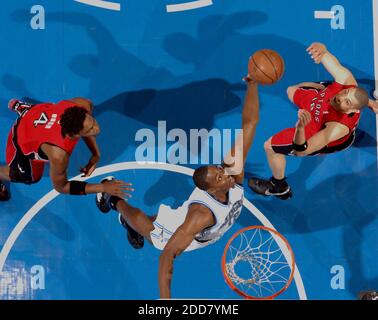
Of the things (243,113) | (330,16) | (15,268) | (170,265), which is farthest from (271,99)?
(15,268)

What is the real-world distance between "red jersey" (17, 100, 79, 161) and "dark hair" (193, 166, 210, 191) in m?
1.21

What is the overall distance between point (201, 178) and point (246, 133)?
68 cm

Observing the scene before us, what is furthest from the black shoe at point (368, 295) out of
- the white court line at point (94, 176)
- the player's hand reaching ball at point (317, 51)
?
the player's hand reaching ball at point (317, 51)

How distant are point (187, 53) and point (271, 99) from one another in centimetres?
93

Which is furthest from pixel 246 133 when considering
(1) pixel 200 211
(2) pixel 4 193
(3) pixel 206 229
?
(2) pixel 4 193

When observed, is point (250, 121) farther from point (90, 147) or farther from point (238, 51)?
point (90, 147)

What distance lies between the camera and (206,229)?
1080cm

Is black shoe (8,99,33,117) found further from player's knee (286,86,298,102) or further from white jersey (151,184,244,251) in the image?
player's knee (286,86,298,102)

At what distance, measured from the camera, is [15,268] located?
1099 centimetres

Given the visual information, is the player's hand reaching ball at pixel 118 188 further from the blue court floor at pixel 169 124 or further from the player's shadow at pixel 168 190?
the player's shadow at pixel 168 190

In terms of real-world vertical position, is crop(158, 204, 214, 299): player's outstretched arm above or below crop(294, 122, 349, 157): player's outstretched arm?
below

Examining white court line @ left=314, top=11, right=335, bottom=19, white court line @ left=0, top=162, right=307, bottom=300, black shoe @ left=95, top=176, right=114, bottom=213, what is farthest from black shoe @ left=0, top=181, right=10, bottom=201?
white court line @ left=314, top=11, right=335, bottom=19

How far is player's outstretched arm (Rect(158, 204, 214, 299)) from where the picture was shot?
→ 10.7 m

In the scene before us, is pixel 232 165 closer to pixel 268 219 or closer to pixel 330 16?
pixel 268 219
